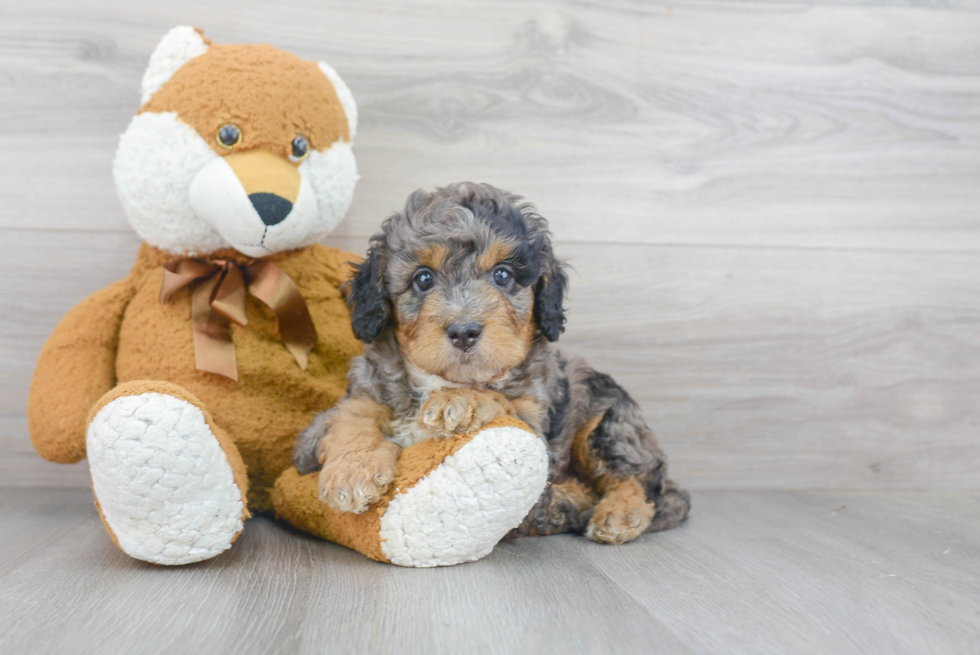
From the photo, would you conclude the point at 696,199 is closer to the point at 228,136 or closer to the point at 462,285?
the point at 462,285

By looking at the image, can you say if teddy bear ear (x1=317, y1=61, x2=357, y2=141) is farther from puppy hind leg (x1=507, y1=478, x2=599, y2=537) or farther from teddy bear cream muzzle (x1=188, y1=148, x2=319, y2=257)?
puppy hind leg (x1=507, y1=478, x2=599, y2=537)

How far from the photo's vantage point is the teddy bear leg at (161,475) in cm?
144

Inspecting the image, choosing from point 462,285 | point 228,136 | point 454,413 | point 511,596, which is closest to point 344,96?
point 228,136

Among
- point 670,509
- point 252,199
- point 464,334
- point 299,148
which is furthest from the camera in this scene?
point 670,509

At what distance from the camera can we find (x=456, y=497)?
154 cm

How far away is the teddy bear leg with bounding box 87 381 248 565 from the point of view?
1.44m

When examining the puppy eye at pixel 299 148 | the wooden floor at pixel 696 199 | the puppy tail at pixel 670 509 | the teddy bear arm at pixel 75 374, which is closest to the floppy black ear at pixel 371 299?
the puppy eye at pixel 299 148

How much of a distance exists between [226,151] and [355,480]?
903 mm

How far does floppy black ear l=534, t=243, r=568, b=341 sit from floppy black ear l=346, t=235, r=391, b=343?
366 millimetres

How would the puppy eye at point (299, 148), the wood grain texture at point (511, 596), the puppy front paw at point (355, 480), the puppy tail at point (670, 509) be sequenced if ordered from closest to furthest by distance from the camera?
the wood grain texture at point (511, 596)
the puppy front paw at point (355, 480)
the puppy eye at point (299, 148)
the puppy tail at point (670, 509)

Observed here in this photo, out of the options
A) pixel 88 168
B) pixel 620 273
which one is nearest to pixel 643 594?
pixel 620 273

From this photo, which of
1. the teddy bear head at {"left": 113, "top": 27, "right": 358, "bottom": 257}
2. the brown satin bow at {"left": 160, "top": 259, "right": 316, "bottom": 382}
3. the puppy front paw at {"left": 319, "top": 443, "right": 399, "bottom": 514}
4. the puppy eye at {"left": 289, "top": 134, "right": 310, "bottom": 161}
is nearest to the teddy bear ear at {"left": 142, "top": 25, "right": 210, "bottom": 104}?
the teddy bear head at {"left": 113, "top": 27, "right": 358, "bottom": 257}

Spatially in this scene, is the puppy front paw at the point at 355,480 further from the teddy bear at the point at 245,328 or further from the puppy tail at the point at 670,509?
the puppy tail at the point at 670,509

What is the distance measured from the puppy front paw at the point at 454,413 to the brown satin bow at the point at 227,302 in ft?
1.74
